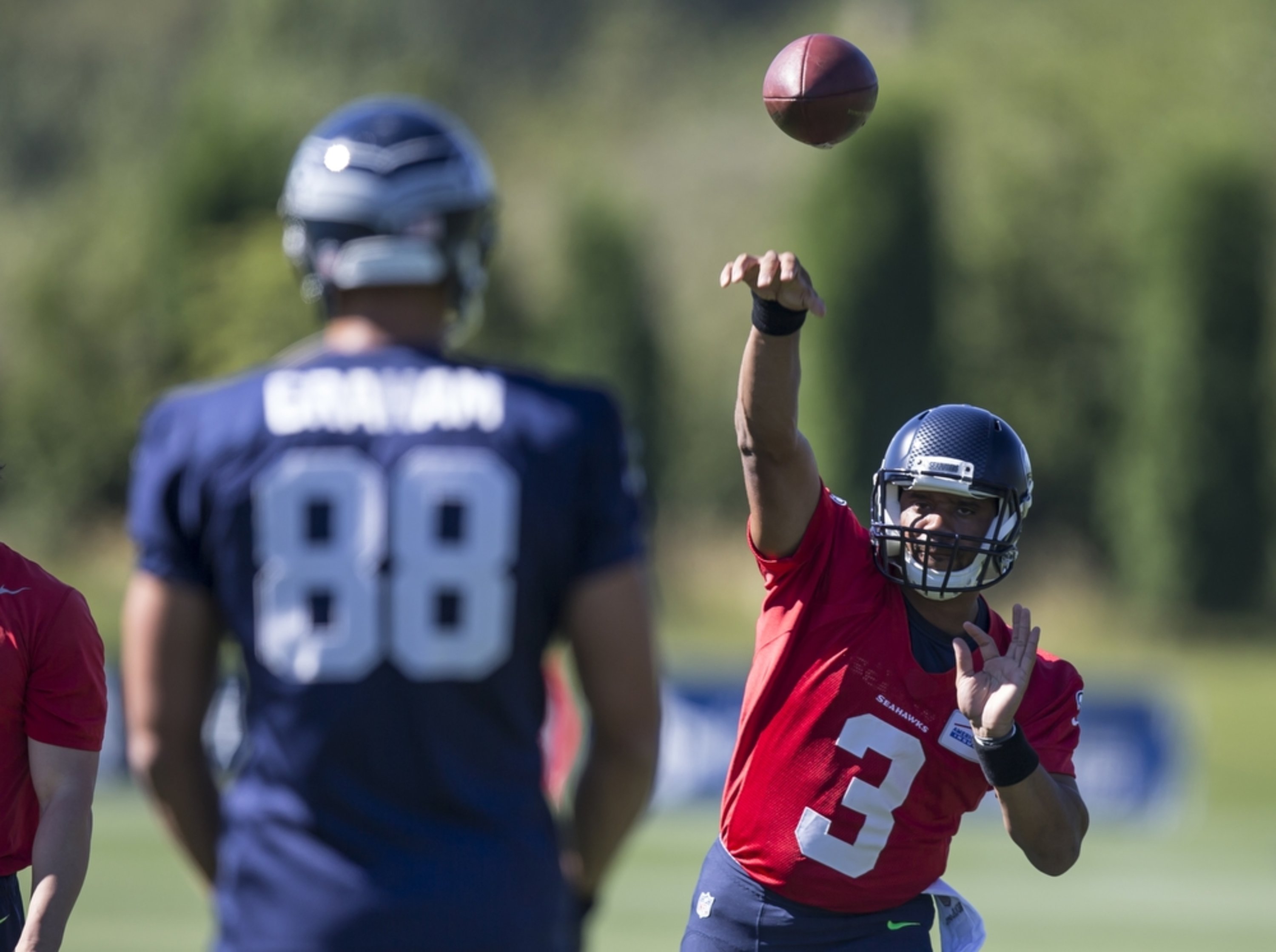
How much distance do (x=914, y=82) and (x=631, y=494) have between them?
88.6 feet

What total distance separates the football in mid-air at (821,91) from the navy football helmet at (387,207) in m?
1.86

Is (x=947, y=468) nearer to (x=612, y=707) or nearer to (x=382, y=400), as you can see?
(x=612, y=707)

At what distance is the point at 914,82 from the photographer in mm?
28969

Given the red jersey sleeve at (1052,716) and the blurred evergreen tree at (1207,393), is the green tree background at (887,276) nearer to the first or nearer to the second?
the blurred evergreen tree at (1207,393)

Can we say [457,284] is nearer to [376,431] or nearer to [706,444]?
[376,431]

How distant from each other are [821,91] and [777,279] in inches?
37.7

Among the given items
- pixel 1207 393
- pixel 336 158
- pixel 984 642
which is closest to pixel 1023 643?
pixel 984 642

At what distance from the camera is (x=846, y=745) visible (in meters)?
4.39

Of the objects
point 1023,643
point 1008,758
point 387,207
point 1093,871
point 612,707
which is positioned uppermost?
point 387,207

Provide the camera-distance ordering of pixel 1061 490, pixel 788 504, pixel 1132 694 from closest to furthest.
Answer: pixel 788 504 < pixel 1132 694 < pixel 1061 490

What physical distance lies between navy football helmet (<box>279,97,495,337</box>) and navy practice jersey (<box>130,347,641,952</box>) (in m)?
0.14

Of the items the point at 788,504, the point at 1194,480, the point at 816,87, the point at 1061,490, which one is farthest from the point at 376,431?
the point at 1061,490

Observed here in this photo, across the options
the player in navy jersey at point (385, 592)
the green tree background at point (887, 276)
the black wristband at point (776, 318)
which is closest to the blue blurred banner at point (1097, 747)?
the green tree background at point (887, 276)

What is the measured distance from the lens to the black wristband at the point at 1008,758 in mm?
4160
